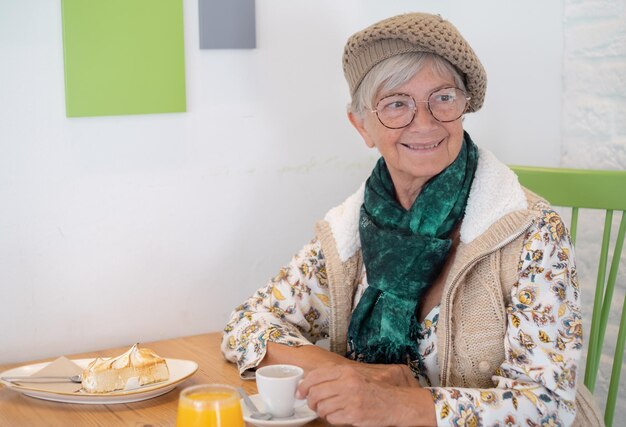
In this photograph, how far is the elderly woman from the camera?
1.35 metres

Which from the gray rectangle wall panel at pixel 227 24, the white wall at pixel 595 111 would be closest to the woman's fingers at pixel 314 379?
the gray rectangle wall panel at pixel 227 24

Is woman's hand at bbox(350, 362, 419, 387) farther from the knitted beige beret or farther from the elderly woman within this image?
the knitted beige beret

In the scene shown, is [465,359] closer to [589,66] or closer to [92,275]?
[92,275]

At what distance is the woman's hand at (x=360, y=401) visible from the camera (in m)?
1.31

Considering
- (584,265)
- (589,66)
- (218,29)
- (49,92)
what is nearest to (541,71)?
(589,66)

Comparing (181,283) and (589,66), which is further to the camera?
(589,66)

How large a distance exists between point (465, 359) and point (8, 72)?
3.14ft

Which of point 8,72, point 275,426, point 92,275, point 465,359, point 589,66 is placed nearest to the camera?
point 275,426

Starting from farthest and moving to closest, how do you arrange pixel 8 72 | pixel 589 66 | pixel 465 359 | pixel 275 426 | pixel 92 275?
pixel 589 66
pixel 92 275
pixel 8 72
pixel 465 359
pixel 275 426

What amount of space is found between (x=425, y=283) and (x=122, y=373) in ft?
1.74

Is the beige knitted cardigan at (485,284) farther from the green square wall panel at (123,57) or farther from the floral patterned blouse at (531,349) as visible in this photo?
the green square wall panel at (123,57)

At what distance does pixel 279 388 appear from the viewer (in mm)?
1293

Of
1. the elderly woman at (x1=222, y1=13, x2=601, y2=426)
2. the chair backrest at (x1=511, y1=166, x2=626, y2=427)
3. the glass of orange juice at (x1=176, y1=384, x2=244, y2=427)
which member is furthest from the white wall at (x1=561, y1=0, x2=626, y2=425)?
the glass of orange juice at (x1=176, y1=384, x2=244, y2=427)

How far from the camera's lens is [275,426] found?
1281 mm
